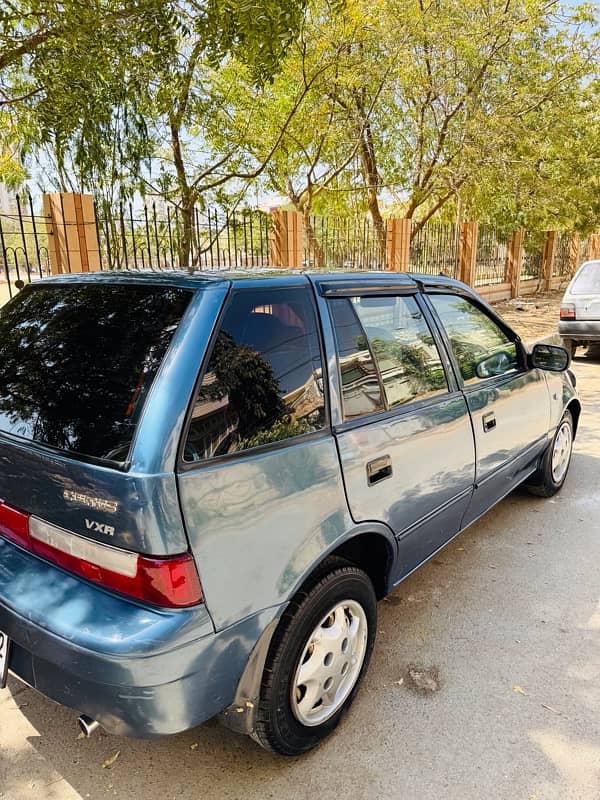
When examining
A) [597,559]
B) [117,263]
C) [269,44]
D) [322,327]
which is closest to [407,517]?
[322,327]

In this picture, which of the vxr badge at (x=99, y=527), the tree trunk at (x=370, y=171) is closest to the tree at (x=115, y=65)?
the vxr badge at (x=99, y=527)

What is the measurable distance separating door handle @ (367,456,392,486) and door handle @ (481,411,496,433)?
967 millimetres

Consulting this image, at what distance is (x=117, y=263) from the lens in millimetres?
7184

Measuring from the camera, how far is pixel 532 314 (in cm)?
1470

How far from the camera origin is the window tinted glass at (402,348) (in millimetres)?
2447

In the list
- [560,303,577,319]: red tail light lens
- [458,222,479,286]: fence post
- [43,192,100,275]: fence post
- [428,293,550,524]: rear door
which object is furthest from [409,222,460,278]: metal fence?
[428,293,550,524]: rear door

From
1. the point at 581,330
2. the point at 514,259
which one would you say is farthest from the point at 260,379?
the point at 514,259

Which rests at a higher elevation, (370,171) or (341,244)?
(370,171)

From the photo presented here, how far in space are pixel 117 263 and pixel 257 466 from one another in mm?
6160

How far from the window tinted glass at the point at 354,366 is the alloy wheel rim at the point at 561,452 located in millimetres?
2369

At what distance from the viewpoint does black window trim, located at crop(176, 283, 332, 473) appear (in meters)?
1.63

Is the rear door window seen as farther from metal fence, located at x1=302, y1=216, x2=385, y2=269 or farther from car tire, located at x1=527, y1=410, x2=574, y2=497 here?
metal fence, located at x1=302, y1=216, x2=385, y2=269

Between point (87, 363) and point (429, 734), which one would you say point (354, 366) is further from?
point (429, 734)

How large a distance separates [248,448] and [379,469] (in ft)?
2.28
